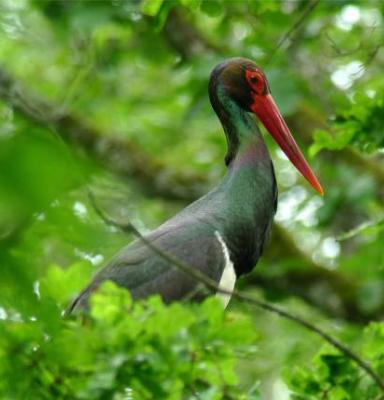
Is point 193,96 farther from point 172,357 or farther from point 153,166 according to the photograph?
point 172,357

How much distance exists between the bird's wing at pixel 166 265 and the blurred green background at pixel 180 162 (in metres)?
0.31

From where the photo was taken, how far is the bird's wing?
456 centimetres

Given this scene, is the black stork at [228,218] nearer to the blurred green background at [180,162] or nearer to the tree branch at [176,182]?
the blurred green background at [180,162]

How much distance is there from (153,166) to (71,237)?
6.49m

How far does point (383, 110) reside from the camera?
179 inches

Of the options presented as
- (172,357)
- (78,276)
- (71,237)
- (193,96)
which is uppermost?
(71,237)

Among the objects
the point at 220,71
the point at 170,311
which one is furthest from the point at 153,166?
the point at 170,311

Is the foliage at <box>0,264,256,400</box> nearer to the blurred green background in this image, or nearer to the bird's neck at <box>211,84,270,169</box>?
the blurred green background

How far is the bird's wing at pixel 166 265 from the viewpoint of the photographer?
4.56 m

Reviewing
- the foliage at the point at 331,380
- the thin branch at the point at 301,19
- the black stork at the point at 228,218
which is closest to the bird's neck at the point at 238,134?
the black stork at the point at 228,218

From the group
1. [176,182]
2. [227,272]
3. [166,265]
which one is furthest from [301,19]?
[176,182]

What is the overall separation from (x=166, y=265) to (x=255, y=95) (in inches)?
44.9

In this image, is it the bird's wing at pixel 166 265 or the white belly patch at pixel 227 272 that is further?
the white belly patch at pixel 227 272

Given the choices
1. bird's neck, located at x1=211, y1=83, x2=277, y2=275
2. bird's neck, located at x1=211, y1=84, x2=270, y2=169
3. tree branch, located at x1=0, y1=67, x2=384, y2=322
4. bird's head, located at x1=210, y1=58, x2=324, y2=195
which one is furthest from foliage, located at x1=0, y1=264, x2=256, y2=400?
tree branch, located at x1=0, y1=67, x2=384, y2=322
